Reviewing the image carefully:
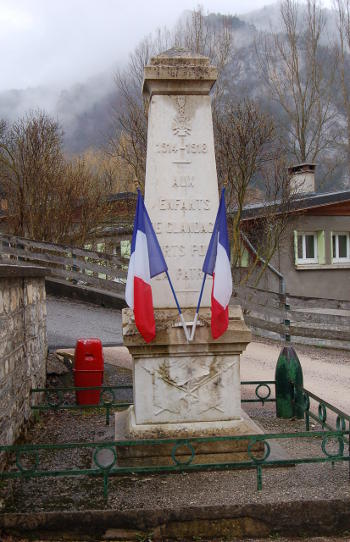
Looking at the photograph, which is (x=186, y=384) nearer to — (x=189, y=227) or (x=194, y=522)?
(x=194, y=522)

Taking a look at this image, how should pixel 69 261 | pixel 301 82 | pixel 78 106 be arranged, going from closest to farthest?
pixel 69 261
pixel 301 82
pixel 78 106

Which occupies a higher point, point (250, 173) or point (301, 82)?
point (301, 82)

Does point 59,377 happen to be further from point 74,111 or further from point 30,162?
point 74,111

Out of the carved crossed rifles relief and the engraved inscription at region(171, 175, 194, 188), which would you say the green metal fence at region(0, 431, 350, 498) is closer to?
the carved crossed rifles relief

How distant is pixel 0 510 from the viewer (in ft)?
14.7

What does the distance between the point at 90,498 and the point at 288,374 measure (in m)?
3.02

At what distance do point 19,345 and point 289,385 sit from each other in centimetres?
315

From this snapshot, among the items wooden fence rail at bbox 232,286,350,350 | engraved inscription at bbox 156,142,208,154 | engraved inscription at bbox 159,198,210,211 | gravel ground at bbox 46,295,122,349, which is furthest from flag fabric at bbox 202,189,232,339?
wooden fence rail at bbox 232,286,350,350

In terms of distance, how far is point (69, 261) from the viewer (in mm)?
15844

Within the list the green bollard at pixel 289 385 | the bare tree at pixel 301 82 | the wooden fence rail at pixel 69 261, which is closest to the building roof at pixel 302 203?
the wooden fence rail at pixel 69 261

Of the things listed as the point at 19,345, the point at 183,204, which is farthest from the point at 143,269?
the point at 19,345

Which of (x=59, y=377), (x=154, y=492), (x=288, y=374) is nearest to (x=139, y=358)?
(x=154, y=492)

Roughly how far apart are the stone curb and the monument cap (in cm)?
375

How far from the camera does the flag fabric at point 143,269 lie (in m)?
5.18
